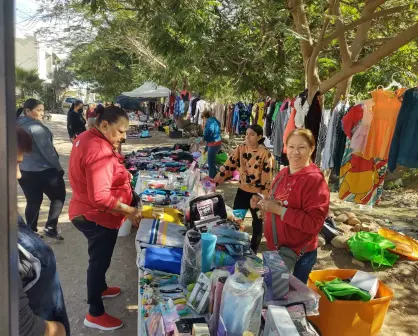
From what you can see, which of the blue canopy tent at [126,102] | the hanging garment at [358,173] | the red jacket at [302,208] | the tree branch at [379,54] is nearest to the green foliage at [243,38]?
the tree branch at [379,54]

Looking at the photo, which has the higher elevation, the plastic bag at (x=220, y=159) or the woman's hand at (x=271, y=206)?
the woman's hand at (x=271, y=206)

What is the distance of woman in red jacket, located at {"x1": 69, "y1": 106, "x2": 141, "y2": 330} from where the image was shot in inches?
95.7

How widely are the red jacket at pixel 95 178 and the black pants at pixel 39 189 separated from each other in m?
2.05

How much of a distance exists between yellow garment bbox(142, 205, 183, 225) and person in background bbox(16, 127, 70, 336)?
1.84 meters

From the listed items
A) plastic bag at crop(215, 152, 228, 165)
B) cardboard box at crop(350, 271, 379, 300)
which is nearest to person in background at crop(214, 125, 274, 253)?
cardboard box at crop(350, 271, 379, 300)

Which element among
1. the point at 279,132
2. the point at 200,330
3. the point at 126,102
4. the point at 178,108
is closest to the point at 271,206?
the point at 200,330

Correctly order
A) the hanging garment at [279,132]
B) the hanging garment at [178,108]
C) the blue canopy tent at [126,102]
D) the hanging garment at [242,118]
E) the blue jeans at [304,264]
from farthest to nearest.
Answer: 1. the blue canopy tent at [126,102]
2. the hanging garment at [178,108]
3. the hanging garment at [242,118]
4. the hanging garment at [279,132]
5. the blue jeans at [304,264]

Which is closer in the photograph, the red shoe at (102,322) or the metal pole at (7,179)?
the metal pole at (7,179)

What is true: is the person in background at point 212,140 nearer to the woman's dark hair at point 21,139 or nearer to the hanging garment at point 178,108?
the woman's dark hair at point 21,139

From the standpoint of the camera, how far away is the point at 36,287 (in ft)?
4.25

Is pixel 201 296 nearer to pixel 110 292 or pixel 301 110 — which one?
pixel 110 292

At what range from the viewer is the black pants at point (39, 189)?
441 centimetres

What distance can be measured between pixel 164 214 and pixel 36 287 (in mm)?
2106

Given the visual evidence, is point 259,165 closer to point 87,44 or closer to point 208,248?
point 208,248
